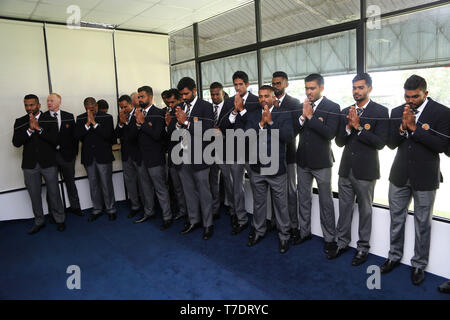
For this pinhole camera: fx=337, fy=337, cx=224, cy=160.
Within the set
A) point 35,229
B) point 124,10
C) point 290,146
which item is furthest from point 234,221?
point 124,10

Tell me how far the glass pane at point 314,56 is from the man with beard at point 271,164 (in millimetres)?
806

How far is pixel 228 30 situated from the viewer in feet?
16.2

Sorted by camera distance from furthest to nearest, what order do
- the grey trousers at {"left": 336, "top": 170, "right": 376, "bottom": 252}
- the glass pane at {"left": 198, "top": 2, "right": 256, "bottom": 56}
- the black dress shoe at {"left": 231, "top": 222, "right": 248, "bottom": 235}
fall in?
1. the glass pane at {"left": 198, "top": 2, "right": 256, "bottom": 56}
2. the black dress shoe at {"left": 231, "top": 222, "right": 248, "bottom": 235}
3. the grey trousers at {"left": 336, "top": 170, "right": 376, "bottom": 252}

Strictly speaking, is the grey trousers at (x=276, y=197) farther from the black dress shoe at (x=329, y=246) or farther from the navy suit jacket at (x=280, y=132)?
the black dress shoe at (x=329, y=246)

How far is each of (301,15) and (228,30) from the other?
1.34 meters

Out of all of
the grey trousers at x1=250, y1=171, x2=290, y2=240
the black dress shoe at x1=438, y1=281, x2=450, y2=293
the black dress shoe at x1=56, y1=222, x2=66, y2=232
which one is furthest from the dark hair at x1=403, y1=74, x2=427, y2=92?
the black dress shoe at x1=56, y1=222, x2=66, y2=232

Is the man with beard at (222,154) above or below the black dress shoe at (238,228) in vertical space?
above

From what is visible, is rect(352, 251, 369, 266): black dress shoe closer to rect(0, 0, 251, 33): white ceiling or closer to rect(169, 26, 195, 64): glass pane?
rect(0, 0, 251, 33): white ceiling

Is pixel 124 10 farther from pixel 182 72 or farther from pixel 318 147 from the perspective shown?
pixel 318 147

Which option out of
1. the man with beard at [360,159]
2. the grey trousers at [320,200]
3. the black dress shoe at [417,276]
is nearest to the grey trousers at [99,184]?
the grey trousers at [320,200]

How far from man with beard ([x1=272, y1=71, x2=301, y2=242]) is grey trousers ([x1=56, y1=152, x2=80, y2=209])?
3.17 metres

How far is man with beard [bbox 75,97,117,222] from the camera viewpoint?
470 cm

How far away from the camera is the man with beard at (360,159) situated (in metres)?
2.96

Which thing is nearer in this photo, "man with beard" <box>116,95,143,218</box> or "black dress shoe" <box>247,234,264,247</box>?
"black dress shoe" <box>247,234,264,247</box>
